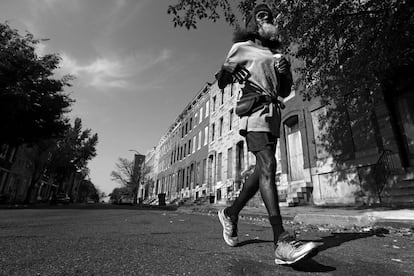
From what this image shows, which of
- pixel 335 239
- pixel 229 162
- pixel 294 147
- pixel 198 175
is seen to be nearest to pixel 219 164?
pixel 229 162

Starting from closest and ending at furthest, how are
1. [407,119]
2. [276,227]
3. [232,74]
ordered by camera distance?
1. [276,227]
2. [232,74]
3. [407,119]

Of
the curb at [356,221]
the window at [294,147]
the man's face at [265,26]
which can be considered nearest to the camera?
the man's face at [265,26]

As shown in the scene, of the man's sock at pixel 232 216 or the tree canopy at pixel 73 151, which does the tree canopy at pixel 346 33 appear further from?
the tree canopy at pixel 73 151

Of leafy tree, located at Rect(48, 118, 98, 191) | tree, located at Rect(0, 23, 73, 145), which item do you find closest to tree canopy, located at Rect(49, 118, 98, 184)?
leafy tree, located at Rect(48, 118, 98, 191)

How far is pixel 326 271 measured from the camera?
1545 millimetres

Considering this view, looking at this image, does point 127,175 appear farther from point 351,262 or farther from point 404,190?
point 351,262

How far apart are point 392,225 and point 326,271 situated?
149 inches

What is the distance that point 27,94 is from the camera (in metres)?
13.3

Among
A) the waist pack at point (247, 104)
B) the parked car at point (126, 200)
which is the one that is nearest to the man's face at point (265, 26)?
the waist pack at point (247, 104)

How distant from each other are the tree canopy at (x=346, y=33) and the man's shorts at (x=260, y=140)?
631 centimetres

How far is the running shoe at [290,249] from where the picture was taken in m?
1.52

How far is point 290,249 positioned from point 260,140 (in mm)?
878

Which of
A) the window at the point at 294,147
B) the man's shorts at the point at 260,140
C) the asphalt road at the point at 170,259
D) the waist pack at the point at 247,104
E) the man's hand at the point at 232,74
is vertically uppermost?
the window at the point at 294,147

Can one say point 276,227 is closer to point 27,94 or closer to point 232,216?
point 232,216
